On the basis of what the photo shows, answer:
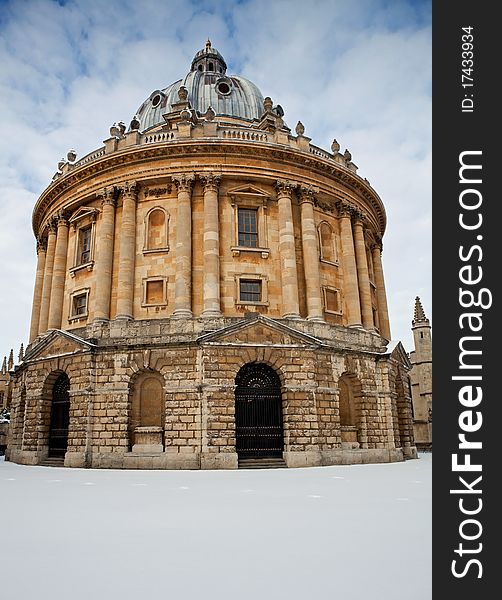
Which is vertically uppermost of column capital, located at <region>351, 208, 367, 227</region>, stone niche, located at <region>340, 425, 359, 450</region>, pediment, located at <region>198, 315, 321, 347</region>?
column capital, located at <region>351, 208, 367, 227</region>

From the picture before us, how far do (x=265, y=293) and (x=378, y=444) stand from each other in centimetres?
988

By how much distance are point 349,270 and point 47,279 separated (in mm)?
19059

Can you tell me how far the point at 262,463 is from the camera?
69.8ft

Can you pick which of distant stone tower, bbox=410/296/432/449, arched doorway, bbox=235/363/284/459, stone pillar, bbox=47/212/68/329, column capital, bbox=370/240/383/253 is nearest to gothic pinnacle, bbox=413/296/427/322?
distant stone tower, bbox=410/296/432/449

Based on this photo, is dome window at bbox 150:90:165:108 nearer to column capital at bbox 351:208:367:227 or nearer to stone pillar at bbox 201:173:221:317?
stone pillar at bbox 201:173:221:317

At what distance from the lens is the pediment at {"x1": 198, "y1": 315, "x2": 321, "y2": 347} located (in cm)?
2255

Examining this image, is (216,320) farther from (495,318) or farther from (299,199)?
(495,318)

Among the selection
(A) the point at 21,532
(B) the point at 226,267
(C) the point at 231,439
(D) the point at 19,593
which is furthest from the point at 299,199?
(D) the point at 19,593

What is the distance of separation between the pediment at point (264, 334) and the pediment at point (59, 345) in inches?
254

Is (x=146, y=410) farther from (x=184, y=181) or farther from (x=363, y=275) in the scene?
(x=363, y=275)

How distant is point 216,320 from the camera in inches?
Answer: 923

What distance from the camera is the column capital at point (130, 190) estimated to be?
1048 inches

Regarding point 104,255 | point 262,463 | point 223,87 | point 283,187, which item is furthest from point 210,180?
point 223,87

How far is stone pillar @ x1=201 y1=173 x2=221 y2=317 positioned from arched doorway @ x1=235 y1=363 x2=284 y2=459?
362 centimetres
